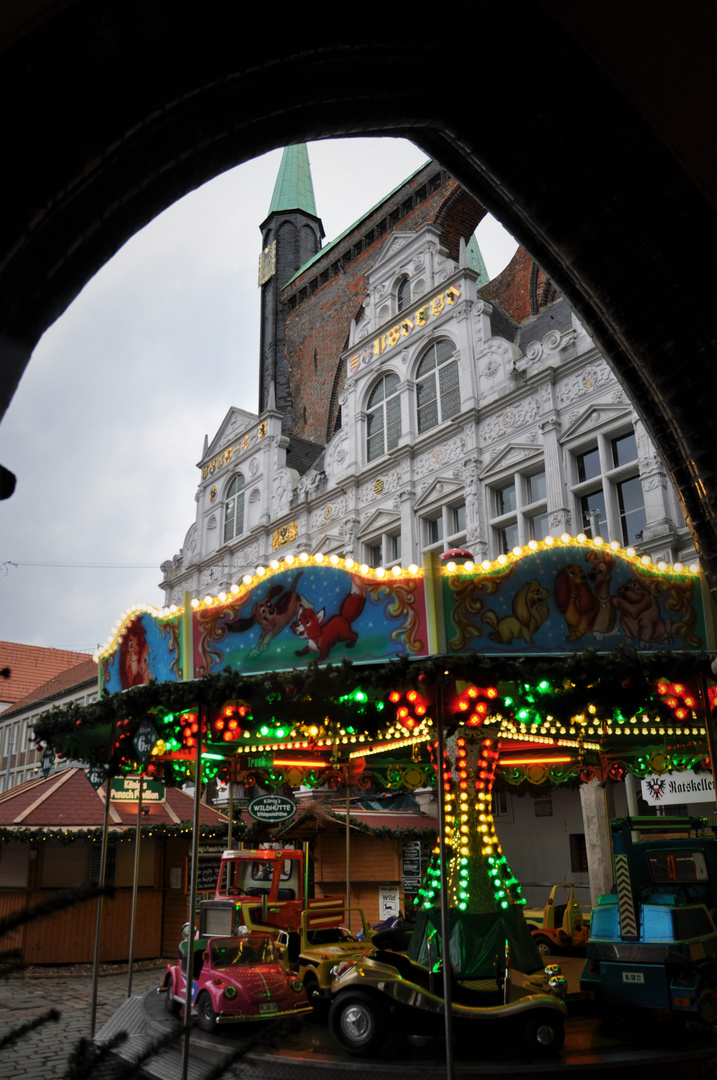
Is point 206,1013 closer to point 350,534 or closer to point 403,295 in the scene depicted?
point 350,534

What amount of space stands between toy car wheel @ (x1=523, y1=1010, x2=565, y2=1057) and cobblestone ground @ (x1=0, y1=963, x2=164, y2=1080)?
3.96 meters

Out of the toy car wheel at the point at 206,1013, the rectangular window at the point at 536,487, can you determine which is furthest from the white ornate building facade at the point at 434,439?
the toy car wheel at the point at 206,1013

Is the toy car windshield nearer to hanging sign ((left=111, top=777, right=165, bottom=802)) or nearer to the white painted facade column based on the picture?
hanging sign ((left=111, top=777, right=165, bottom=802))

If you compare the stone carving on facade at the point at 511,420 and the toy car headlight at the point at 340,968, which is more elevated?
the stone carving on facade at the point at 511,420

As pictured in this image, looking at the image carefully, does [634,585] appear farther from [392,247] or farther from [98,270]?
[392,247]

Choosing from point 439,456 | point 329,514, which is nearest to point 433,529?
point 439,456

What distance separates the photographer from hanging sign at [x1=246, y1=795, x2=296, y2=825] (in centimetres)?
1202

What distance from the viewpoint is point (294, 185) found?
109 feet

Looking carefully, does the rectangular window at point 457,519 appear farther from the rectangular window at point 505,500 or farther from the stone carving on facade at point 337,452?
the stone carving on facade at point 337,452

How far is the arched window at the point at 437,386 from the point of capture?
1911 centimetres

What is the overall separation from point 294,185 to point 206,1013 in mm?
31615

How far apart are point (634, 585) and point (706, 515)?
13.5 ft

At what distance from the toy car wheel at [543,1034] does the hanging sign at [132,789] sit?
7457mm

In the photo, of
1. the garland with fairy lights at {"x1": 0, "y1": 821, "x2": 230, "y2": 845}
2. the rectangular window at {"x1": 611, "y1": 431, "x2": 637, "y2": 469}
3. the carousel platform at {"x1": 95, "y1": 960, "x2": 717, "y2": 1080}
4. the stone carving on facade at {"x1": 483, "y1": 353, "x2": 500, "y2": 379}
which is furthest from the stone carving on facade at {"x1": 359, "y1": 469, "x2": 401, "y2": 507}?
the carousel platform at {"x1": 95, "y1": 960, "x2": 717, "y2": 1080}
